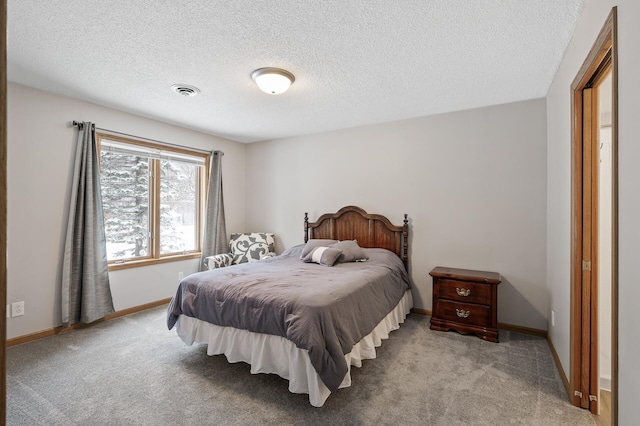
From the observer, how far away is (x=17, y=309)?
2.92 meters

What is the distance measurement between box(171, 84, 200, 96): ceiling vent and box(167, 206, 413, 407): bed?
179 centimetres

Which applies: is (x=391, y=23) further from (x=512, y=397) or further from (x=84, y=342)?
(x=84, y=342)

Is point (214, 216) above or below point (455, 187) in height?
below

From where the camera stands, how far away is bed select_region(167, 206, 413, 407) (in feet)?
6.55

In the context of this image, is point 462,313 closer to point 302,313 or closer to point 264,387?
point 302,313

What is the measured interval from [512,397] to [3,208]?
275 centimetres

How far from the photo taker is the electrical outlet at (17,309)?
2.89 meters

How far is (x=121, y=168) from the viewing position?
12.5ft

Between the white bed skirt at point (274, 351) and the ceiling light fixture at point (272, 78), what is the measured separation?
2.04 metres

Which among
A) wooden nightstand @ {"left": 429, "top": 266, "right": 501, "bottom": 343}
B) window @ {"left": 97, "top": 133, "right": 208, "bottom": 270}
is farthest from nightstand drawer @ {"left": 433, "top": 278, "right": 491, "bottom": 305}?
→ window @ {"left": 97, "top": 133, "right": 208, "bottom": 270}

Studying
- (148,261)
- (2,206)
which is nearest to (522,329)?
(2,206)

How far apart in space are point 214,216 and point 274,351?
3.03 meters

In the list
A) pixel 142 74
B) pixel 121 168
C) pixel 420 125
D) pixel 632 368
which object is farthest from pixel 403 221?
pixel 121 168

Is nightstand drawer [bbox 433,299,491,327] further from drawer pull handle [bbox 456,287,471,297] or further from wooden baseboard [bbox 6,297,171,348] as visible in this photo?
wooden baseboard [bbox 6,297,171,348]
